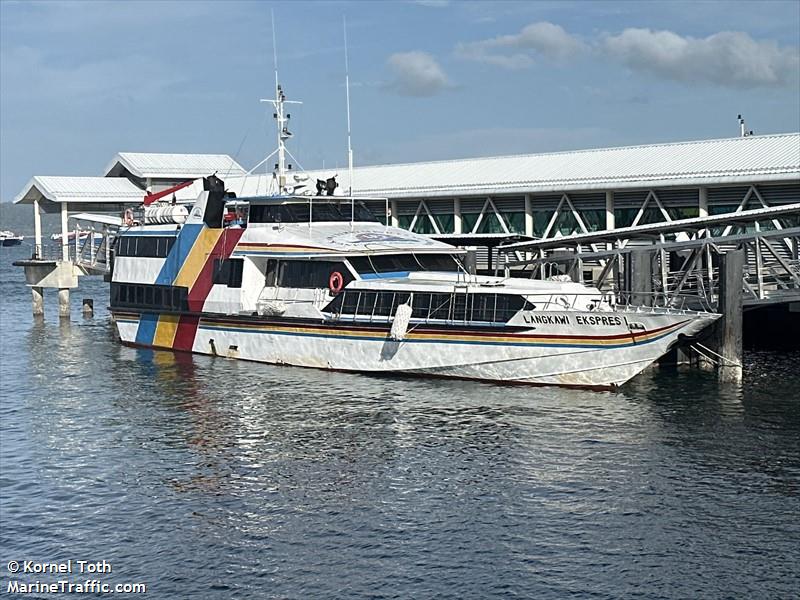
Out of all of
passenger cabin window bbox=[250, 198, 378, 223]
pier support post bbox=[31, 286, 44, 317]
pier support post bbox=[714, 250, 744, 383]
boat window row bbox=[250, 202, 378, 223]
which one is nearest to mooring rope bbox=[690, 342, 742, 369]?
pier support post bbox=[714, 250, 744, 383]

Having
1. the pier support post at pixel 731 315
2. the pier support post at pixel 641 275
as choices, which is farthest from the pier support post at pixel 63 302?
the pier support post at pixel 731 315

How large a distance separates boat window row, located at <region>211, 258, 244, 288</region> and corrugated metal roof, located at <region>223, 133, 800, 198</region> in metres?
4.90

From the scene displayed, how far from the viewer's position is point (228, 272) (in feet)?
140

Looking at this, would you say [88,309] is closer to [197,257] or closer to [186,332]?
[186,332]

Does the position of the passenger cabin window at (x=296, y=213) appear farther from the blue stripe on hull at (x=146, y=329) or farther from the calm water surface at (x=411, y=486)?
the blue stripe on hull at (x=146, y=329)

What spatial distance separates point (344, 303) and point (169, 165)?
34721 mm

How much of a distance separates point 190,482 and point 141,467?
212cm

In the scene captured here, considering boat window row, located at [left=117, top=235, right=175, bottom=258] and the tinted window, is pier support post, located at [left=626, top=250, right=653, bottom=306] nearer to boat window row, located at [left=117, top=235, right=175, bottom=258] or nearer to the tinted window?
the tinted window

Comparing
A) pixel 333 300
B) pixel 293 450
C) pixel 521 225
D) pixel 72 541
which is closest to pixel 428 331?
pixel 333 300

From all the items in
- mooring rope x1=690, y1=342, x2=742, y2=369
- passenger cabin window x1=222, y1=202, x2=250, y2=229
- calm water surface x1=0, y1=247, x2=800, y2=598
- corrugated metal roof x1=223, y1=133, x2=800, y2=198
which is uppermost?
corrugated metal roof x1=223, y1=133, x2=800, y2=198

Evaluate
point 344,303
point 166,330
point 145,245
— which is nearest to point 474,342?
point 344,303

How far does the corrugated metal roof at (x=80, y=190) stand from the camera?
6456 cm

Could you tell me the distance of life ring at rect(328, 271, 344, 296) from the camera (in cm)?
3866

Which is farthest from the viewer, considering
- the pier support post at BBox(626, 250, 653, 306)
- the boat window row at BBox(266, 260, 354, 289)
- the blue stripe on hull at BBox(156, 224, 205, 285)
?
the blue stripe on hull at BBox(156, 224, 205, 285)
